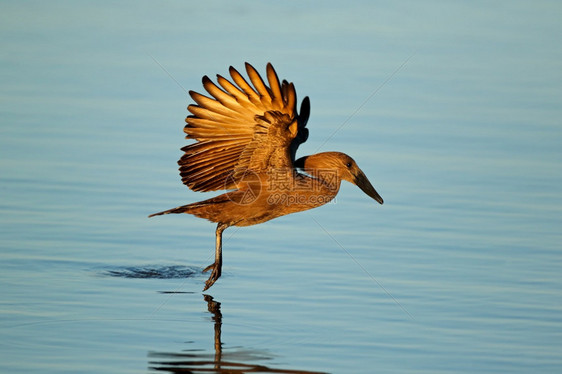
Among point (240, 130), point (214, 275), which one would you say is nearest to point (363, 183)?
point (240, 130)

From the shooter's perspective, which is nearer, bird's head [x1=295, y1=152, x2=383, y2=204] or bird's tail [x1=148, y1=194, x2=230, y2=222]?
bird's tail [x1=148, y1=194, x2=230, y2=222]

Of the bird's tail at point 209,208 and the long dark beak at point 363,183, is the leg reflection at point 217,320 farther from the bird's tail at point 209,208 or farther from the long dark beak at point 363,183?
the long dark beak at point 363,183

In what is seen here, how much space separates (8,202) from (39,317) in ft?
9.72

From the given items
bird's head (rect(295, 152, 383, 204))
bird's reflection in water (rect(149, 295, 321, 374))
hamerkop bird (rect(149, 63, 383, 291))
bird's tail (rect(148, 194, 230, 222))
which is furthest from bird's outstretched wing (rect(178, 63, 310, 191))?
bird's reflection in water (rect(149, 295, 321, 374))

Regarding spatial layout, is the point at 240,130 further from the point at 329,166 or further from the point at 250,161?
the point at 329,166

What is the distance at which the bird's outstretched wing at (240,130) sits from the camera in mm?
9125

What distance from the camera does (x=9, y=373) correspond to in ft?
23.1

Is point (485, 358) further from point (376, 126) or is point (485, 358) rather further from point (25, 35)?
point (25, 35)

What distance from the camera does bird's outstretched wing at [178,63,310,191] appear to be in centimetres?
912

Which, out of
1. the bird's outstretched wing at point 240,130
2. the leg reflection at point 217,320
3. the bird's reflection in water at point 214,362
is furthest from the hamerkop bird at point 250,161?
the bird's reflection in water at point 214,362

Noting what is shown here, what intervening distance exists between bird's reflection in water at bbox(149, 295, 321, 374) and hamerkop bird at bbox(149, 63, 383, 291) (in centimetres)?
164

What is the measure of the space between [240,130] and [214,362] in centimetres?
256

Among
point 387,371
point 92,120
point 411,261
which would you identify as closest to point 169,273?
point 411,261

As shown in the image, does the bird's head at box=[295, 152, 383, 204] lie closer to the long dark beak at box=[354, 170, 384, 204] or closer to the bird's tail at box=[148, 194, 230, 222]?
the long dark beak at box=[354, 170, 384, 204]
